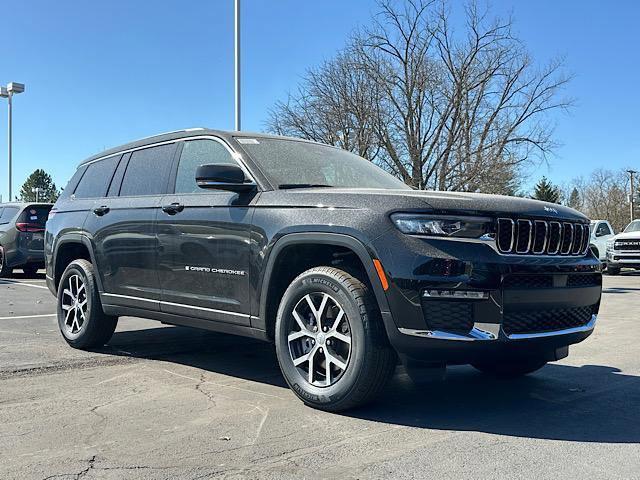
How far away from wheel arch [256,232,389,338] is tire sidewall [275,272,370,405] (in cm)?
16

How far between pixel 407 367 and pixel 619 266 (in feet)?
65.1

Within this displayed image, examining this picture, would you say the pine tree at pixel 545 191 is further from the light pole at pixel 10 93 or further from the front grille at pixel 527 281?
the front grille at pixel 527 281

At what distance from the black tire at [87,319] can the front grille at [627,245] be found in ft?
61.7

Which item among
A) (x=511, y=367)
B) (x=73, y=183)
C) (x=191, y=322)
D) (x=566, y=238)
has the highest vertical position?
(x=73, y=183)

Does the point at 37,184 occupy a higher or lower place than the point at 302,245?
higher

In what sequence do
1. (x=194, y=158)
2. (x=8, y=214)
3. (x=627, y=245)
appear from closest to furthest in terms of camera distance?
(x=194, y=158), (x=8, y=214), (x=627, y=245)

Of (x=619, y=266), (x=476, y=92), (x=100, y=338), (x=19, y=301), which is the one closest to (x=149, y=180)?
(x=100, y=338)

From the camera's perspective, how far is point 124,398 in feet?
14.1

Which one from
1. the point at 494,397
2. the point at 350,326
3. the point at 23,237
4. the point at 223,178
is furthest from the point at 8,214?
the point at 494,397

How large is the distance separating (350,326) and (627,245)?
1959 centimetres

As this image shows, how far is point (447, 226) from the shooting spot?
12.0 feet

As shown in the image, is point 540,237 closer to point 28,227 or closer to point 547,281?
point 547,281

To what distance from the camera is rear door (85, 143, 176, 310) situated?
5.29 meters

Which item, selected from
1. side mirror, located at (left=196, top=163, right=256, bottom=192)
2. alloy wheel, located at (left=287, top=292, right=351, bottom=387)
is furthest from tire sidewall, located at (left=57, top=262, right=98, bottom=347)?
alloy wheel, located at (left=287, top=292, right=351, bottom=387)
